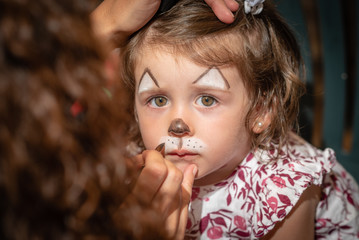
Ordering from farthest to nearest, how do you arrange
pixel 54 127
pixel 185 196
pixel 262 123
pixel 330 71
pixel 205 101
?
1. pixel 330 71
2. pixel 262 123
3. pixel 205 101
4. pixel 185 196
5. pixel 54 127

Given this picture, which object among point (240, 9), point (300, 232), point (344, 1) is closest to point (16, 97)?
point (240, 9)

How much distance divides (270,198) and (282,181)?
5 centimetres

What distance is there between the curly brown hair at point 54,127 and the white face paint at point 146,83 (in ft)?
1.24

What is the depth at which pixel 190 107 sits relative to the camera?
0.83m

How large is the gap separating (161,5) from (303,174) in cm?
56

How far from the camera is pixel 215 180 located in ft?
3.34

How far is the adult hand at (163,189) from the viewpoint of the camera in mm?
602

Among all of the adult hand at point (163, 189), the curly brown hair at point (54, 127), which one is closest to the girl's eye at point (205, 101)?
the adult hand at point (163, 189)

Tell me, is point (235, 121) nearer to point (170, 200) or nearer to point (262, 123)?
point (262, 123)

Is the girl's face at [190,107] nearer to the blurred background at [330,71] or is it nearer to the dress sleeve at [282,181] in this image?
the dress sleeve at [282,181]

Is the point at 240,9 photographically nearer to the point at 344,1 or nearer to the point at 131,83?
the point at 131,83

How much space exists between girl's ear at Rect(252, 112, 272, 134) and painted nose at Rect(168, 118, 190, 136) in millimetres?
221

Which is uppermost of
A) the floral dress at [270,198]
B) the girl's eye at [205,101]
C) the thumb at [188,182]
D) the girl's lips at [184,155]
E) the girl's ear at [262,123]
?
the girl's eye at [205,101]

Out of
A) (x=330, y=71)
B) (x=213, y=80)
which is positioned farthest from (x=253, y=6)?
(x=330, y=71)
